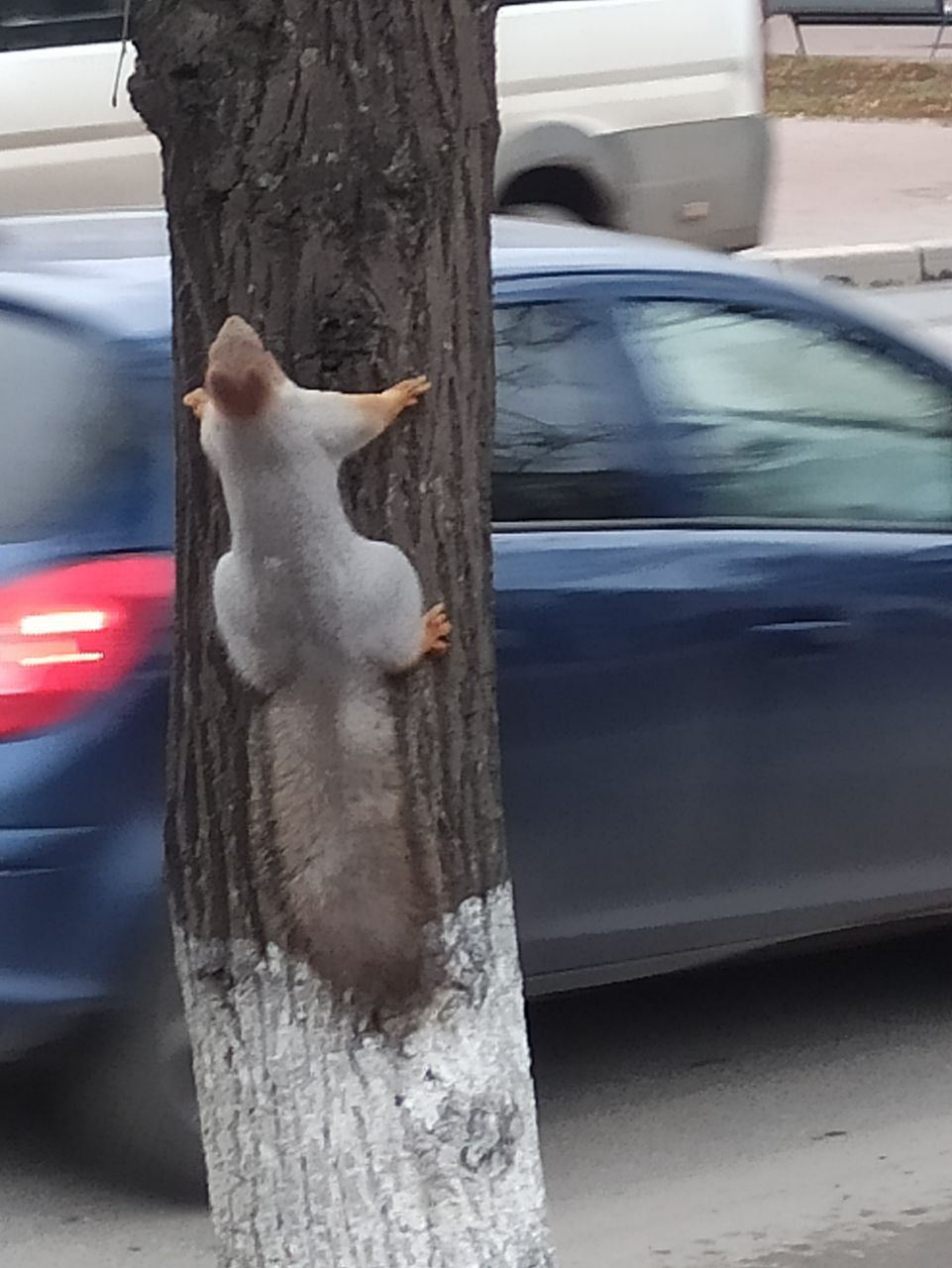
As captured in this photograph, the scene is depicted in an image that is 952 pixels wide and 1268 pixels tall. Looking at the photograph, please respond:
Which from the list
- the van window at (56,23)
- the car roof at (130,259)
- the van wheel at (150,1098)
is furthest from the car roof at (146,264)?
the van window at (56,23)

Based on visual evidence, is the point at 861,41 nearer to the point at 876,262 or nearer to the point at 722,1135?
the point at 876,262

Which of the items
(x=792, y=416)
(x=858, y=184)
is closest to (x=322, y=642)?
(x=792, y=416)

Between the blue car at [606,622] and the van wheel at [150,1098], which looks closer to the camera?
the blue car at [606,622]

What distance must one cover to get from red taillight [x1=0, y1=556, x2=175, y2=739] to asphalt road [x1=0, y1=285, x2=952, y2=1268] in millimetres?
911

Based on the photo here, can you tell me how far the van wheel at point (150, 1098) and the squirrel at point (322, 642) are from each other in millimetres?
1206

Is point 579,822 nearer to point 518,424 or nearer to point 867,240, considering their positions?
point 518,424

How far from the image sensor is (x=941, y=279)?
1452 cm

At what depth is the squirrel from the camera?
2.54 meters

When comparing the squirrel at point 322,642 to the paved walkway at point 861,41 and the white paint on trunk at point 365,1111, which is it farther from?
the paved walkway at point 861,41

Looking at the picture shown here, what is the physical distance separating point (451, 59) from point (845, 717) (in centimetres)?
206

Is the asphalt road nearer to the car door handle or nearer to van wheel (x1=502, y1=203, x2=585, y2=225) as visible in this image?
the car door handle

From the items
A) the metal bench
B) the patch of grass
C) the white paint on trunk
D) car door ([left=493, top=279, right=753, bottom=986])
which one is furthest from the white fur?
the metal bench

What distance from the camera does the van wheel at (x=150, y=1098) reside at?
3850 mm

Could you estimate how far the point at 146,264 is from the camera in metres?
4.26
